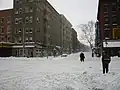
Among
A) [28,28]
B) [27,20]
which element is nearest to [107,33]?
[28,28]

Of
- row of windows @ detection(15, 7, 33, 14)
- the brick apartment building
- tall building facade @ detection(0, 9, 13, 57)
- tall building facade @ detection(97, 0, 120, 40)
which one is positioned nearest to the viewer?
tall building facade @ detection(97, 0, 120, 40)

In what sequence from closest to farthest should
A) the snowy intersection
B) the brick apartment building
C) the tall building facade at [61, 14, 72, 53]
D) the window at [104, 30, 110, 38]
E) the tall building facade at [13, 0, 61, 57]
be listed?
the snowy intersection < the window at [104, 30, 110, 38] < the tall building facade at [13, 0, 61, 57] < the brick apartment building < the tall building facade at [61, 14, 72, 53]

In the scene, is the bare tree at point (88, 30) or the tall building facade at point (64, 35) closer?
the bare tree at point (88, 30)

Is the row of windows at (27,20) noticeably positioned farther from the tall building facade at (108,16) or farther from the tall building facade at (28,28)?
the tall building facade at (108,16)

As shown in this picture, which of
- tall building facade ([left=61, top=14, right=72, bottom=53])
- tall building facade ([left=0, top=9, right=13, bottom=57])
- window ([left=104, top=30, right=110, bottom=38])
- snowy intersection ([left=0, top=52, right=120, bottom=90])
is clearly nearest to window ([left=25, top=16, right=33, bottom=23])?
tall building facade ([left=0, top=9, right=13, bottom=57])

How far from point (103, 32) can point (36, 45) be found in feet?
62.2

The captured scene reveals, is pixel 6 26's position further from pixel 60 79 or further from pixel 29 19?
pixel 60 79

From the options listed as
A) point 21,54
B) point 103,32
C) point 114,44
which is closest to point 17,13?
point 21,54

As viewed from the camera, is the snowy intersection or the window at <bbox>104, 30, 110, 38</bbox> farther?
the window at <bbox>104, 30, 110, 38</bbox>

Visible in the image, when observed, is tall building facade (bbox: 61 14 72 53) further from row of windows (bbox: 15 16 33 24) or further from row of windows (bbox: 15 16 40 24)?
row of windows (bbox: 15 16 33 24)

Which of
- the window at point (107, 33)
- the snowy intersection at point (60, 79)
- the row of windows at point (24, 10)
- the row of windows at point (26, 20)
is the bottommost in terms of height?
the snowy intersection at point (60, 79)

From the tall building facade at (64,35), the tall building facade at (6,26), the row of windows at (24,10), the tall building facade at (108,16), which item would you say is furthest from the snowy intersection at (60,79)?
the tall building facade at (64,35)

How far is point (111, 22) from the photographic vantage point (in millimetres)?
55688

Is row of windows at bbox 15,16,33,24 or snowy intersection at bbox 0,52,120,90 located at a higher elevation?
row of windows at bbox 15,16,33,24
